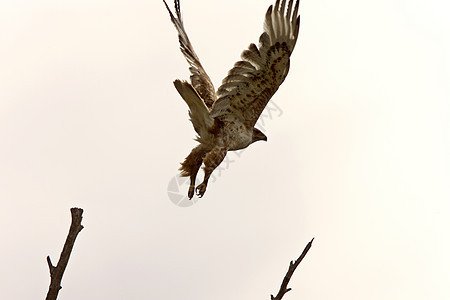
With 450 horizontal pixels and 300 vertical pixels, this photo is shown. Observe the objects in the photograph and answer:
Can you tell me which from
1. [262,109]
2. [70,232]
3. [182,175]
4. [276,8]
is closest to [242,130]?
[262,109]

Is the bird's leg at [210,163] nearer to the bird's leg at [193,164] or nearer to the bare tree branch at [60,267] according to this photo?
the bird's leg at [193,164]

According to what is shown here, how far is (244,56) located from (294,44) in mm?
719

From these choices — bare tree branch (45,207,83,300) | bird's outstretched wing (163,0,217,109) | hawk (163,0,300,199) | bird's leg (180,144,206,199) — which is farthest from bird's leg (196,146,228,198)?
bare tree branch (45,207,83,300)

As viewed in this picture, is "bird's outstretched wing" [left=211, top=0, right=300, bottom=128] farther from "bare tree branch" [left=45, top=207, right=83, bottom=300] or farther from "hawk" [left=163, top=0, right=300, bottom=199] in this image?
"bare tree branch" [left=45, top=207, right=83, bottom=300]

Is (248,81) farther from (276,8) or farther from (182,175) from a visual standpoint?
(182,175)

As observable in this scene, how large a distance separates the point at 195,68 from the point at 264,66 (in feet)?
9.23

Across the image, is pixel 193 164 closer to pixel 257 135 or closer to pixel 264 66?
pixel 257 135

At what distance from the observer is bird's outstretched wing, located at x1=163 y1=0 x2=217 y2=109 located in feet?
40.6

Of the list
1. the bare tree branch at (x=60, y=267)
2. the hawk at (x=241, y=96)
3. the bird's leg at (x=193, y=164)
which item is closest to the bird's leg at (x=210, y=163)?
the hawk at (x=241, y=96)

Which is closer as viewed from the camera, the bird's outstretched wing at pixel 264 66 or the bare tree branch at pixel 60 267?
the bare tree branch at pixel 60 267

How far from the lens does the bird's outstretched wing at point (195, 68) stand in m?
12.4

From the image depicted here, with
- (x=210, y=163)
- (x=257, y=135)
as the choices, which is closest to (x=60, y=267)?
(x=210, y=163)

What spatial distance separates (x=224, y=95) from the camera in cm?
1055

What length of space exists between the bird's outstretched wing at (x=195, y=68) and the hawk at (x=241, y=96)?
4.14ft
